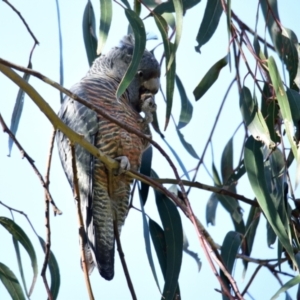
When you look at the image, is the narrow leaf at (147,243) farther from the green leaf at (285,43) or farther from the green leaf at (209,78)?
the green leaf at (285,43)

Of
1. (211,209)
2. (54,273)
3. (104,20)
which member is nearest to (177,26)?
(104,20)

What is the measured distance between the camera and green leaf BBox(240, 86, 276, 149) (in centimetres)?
224

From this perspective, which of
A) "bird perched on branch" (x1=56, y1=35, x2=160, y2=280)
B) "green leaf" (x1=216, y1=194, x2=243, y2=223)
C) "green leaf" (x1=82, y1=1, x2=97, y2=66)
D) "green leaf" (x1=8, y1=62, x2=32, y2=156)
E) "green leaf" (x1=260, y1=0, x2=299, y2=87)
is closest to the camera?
"green leaf" (x1=8, y1=62, x2=32, y2=156)

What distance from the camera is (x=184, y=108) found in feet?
9.11

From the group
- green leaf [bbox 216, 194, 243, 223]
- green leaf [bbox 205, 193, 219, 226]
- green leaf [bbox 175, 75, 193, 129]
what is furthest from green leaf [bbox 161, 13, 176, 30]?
green leaf [bbox 205, 193, 219, 226]

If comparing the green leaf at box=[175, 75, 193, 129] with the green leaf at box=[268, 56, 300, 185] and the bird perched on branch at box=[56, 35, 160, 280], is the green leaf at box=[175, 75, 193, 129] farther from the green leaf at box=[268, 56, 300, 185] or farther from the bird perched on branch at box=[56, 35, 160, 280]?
the green leaf at box=[268, 56, 300, 185]

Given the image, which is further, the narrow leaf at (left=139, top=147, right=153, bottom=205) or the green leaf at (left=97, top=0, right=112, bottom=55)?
the narrow leaf at (left=139, top=147, right=153, bottom=205)

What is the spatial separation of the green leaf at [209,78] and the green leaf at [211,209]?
837 millimetres

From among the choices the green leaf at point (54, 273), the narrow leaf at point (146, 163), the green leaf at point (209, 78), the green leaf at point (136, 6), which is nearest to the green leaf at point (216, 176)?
the narrow leaf at point (146, 163)

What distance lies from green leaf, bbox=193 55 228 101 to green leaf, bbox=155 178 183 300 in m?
0.39

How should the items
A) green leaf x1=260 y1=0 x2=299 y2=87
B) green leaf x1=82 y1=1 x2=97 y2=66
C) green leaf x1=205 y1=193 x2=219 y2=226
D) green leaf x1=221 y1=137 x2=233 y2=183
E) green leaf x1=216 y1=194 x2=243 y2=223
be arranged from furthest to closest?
1. green leaf x1=205 y1=193 x2=219 y2=226
2. green leaf x1=221 y1=137 x2=233 y2=183
3. green leaf x1=216 y1=194 x2=243 y2=223
4. green leaf x1=82 y1=1 x2=97 y2=66
5. green leaf x1=260 y1=0 x2=299 y2=87

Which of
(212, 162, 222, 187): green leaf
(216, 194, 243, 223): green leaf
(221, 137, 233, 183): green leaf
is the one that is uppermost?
(221, 137, 233, 183): green leaf

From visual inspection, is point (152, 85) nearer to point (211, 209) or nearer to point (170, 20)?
point (170, 20)

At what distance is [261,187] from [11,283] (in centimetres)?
85
